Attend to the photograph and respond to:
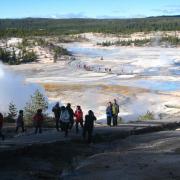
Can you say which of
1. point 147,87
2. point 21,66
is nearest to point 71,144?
point 147,87

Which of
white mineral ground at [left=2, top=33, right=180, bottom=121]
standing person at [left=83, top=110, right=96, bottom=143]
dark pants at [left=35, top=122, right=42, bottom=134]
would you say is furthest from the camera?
white mineral ground at [left=2, top=33, right=180, bottom=121]

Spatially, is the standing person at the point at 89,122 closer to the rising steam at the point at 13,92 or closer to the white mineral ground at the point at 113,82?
the white mineral ground at the point at 113,82

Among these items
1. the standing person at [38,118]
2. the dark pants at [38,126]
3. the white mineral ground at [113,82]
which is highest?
the standing person at [38,118]

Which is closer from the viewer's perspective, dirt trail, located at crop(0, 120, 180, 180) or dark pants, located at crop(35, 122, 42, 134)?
dirt trail, located at crop(0, 120, 180, 180)

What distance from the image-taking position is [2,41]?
9875cm

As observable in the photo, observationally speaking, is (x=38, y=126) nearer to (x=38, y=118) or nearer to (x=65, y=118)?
(x=38, y=118)

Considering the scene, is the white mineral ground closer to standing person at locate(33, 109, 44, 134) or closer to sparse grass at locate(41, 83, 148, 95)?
sparse grass at locate(41, 83, 148, 95)

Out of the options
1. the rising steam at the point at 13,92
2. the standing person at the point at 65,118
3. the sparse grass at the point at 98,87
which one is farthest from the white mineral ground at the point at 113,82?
the standing person at the point at 65,118

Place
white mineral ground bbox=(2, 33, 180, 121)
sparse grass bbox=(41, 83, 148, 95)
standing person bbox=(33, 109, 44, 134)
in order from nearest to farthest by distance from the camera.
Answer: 1. standing person bbox=(33, 109, 44, 134)
2. white mineral ground bbox=(2, 33, 180, 121)
3. sparse grass bbox=(41, 83, 148, 95)

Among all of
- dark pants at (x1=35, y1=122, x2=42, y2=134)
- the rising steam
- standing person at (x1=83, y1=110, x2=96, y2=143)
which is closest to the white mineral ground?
the rising steam

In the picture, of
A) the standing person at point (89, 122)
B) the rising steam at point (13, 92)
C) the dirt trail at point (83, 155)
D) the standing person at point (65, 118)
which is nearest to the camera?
the dirt trail at point (83, 155)

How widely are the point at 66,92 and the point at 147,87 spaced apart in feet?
29.8

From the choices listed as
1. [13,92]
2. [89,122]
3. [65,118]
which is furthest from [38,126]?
[13,92]

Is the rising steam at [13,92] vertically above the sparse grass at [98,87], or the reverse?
the rising steam at [13,92]
